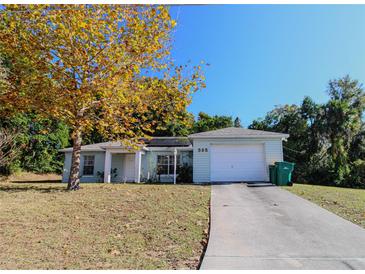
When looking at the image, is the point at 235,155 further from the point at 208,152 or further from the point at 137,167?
the point at 137,167

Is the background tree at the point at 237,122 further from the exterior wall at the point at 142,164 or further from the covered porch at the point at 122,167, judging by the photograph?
the covered porch at the point at 122,167

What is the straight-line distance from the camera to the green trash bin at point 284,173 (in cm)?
1255

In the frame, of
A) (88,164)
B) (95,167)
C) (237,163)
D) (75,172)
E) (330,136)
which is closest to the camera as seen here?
(75,172)

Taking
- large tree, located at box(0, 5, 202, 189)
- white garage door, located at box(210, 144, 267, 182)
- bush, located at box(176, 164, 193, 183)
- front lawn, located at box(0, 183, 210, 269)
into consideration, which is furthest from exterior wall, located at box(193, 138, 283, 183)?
front lawn, located at box(0, 183, 210, 269)

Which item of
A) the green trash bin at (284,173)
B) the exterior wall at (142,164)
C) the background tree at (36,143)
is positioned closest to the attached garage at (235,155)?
the green trash bin at (284,173)

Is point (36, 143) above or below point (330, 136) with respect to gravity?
below

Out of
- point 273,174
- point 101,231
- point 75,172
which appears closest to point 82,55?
point 75,172

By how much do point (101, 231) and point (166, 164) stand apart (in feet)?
40.1

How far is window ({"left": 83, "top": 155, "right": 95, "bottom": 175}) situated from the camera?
1842cm

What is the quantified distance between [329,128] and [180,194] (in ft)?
65.4

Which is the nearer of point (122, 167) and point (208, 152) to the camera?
point (208, 152)

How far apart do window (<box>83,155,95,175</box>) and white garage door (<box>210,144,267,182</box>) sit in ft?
30.6

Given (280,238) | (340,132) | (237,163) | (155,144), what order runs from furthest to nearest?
(340,132) → (155,144) → (237,163) → (280,238)

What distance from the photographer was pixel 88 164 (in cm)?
1856
